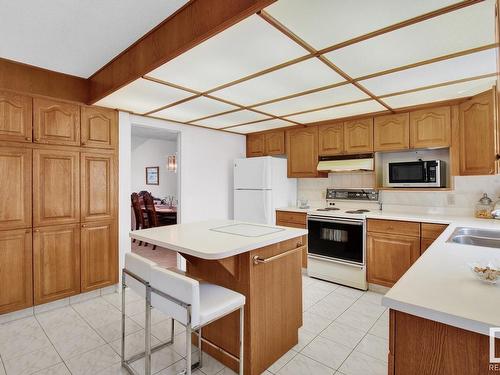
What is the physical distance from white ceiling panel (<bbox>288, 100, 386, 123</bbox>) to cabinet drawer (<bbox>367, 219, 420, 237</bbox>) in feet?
4.31

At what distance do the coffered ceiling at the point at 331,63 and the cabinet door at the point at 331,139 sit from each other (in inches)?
20.9

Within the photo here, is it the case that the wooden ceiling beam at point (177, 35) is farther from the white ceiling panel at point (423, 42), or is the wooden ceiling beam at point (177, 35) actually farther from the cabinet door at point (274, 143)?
the cabinet door at point (274, 143)

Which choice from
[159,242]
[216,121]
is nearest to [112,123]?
→ [216,121]

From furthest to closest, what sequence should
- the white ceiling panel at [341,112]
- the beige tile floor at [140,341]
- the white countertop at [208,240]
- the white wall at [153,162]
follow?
the white wall at [153,162] → the white ceiling panel at [341,112] → the beige tile floor at [140,341] → the white countertop at [208,240]

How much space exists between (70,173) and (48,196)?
0.30m

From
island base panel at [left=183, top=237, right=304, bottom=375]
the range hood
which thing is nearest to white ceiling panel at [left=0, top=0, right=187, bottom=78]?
island base panel at [left=183, top=237, right=304, bottom=375]

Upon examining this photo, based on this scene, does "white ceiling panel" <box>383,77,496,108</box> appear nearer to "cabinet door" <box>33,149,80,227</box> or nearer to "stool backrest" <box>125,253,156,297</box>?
"stool backrest" <box>125,253,156,297</box>

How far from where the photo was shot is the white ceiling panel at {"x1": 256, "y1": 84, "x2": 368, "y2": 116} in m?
2.58

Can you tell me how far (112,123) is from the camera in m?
3.19

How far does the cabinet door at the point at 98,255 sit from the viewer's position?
2988 mm

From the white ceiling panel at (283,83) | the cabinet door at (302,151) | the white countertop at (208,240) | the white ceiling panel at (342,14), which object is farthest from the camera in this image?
the cabinet door at (302,151)

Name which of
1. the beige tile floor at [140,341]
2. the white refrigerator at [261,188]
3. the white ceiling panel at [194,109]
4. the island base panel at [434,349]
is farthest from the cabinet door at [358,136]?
the island base panel at [434,349]

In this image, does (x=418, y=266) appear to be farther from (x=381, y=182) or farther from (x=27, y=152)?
(x=27, y=152)

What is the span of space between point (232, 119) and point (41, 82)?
2066 mm
